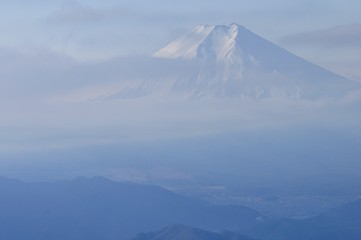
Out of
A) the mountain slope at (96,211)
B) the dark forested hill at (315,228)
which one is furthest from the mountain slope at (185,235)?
the mountain slope at (96,211)

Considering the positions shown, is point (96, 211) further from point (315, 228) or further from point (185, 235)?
point (185, 235)

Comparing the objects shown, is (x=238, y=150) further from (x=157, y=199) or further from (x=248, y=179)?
(x=157, y=199)

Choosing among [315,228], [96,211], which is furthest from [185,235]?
[96,211]

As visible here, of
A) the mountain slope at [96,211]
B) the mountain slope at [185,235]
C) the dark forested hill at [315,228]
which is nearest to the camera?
the mountain slope at [185,235]

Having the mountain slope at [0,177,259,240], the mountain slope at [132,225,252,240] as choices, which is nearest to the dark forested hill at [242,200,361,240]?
the mountain slope at [0,177,259,240]

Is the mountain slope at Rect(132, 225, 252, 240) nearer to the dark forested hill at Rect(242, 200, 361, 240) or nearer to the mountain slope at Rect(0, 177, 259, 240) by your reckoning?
the dark forested hill at Rect(242, 200, 361, 240)

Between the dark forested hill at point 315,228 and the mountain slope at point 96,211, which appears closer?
the dark forested hill at point 315,228

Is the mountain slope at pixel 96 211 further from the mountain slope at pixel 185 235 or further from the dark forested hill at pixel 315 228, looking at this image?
the mountain slope at pixel 185 235
